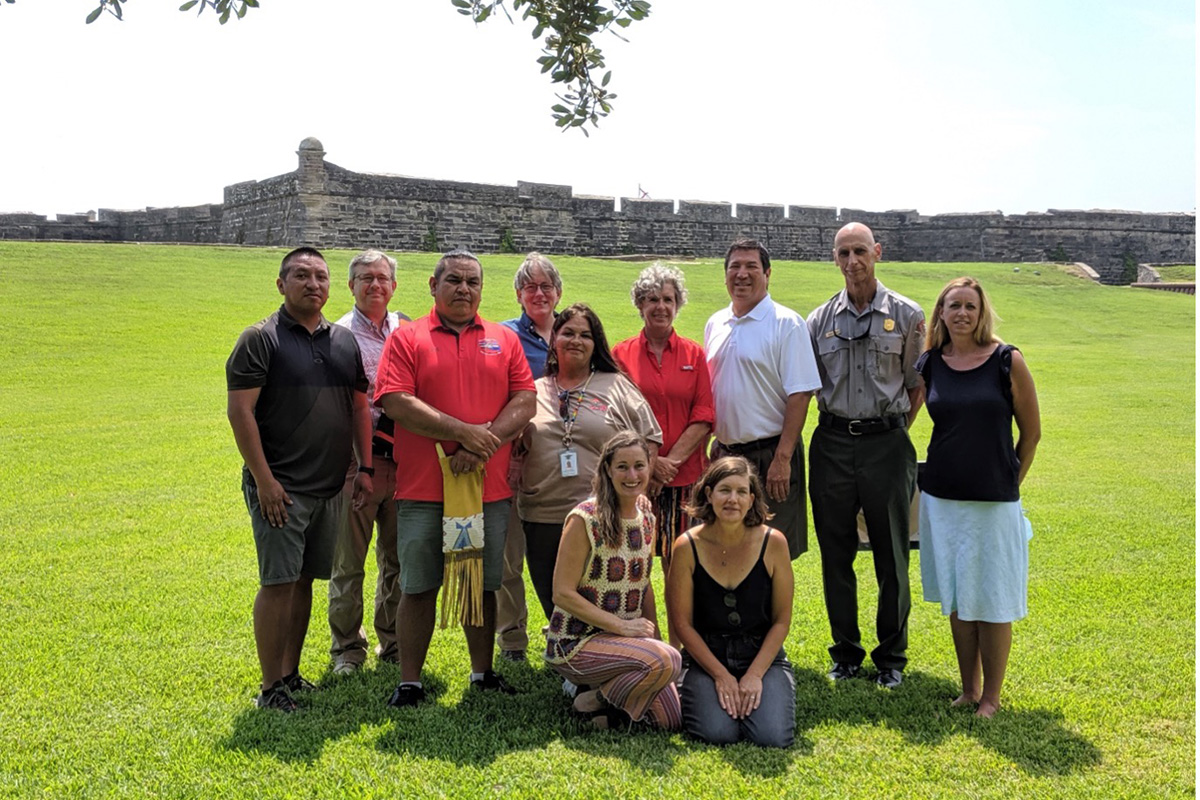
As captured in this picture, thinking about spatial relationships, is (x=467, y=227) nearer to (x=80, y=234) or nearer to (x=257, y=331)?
(x=80, y=234)

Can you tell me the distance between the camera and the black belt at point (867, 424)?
4.66 m

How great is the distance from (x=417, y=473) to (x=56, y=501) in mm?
4950

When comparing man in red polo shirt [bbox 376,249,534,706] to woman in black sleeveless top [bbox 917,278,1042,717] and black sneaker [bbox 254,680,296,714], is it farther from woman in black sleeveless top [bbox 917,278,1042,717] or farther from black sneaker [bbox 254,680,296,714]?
woman in black sleeveless top [bbox 917,278,1042,717]

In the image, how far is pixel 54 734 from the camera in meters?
3.87

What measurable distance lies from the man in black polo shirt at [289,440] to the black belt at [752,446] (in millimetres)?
1800

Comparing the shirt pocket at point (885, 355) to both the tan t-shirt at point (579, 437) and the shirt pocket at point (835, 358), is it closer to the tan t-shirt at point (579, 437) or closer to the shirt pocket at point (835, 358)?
the shirt pocket at point (835, 358)

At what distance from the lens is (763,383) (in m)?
4.73

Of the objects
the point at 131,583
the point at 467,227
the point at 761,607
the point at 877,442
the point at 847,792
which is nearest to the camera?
the point at 847,792

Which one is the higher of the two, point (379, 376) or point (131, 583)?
point (379, 376)

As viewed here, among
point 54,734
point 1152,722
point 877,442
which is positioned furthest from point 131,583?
point 1152,722

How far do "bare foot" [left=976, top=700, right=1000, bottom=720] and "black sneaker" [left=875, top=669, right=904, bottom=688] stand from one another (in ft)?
1.44

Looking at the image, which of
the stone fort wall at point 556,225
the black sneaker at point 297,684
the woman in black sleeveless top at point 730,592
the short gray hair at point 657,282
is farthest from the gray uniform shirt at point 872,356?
the stone fort wall at point 556,225

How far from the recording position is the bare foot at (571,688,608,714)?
4.07 m

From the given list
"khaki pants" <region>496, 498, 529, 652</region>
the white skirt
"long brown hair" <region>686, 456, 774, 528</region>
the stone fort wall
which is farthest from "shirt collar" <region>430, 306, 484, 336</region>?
the stone fort wall
